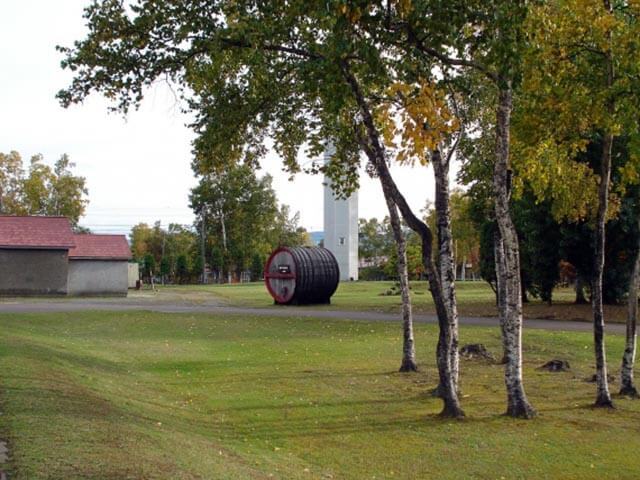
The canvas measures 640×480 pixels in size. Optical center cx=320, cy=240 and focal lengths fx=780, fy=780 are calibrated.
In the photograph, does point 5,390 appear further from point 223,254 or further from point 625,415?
point 223,254

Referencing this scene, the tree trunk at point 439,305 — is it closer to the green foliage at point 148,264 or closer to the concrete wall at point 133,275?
the concrete wall at point 133,275

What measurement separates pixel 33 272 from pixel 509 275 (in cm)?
3762

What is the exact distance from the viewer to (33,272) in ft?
145

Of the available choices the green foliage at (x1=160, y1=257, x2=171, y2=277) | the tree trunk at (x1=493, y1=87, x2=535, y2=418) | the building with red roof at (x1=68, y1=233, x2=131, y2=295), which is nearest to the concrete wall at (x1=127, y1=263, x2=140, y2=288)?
the building with red roof at (x1=68, y1=233, x2=131, y2=295)

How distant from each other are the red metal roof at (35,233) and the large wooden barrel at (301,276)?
519 inches

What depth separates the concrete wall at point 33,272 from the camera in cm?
4334

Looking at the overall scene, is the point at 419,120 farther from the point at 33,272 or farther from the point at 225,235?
the point at 225,235

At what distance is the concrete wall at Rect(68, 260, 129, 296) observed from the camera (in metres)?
46.6

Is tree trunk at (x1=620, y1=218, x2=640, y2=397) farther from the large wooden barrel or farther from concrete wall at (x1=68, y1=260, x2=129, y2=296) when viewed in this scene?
concrete wall at (x1=68, y1=260, x2=129, y2=296)

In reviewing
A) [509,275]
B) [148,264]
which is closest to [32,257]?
[148,264]

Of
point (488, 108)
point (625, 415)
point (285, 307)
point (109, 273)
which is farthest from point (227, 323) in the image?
point (109, 273)

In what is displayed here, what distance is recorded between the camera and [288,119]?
47.5 feet

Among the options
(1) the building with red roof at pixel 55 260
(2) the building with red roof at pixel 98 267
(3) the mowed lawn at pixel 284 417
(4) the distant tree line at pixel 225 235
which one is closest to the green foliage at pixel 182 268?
(4) the distant tree line at pixel 225 235

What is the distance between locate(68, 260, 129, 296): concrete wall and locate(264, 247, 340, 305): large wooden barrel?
12555mm
